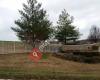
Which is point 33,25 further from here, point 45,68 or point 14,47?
point 45,68

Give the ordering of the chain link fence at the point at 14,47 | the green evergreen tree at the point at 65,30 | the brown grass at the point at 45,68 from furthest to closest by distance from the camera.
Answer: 1. the green evergreen tree at the point at 65,30
2. the chain link fence at the point at 14,47
3. the brown grass at the point at 45,68

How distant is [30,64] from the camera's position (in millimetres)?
33000

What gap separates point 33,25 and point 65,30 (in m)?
16.5

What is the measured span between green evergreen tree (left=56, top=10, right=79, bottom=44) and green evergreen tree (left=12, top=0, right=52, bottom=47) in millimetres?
12222

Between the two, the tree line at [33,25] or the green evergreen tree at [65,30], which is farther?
the green evergreen tree at [65,30]

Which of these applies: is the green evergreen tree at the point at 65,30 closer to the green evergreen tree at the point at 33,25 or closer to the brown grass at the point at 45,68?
the green evergreen tree at the point at 33,25

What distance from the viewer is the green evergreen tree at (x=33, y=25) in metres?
57.2


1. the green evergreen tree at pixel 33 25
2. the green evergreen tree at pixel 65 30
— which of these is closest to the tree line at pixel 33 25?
the green evergreen tree at pixel 33 25

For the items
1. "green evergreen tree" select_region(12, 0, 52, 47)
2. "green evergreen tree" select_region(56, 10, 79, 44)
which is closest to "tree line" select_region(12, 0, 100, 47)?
"green evergreen tree" select_region(12, 0, 52, 47)

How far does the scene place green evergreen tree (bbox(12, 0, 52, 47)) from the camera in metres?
57.2

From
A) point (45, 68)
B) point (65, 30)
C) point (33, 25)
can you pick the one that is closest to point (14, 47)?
point (33, 25)

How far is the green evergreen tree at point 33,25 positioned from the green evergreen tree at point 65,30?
12222 mm

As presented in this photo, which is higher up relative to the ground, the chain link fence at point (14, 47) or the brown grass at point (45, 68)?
the chain link fence at point (14, 47)

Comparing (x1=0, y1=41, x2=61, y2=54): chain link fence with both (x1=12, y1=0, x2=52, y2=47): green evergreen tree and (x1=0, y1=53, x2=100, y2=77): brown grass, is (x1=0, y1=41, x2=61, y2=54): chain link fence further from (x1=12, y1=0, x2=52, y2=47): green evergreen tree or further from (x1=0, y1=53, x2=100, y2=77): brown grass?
(x1=0, y1=53, x2=100, y2=77): brown grass
